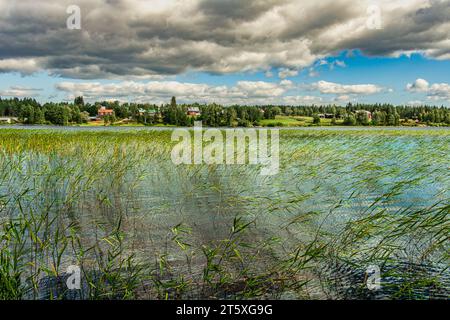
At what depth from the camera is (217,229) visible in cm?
782

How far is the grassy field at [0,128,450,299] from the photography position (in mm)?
5180

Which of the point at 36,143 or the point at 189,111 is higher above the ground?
the point at 189,111

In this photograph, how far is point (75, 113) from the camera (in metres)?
114

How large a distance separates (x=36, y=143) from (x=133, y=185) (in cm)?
1237

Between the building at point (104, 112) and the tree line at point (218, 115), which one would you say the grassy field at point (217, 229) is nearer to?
the tree line at point (218, 115)

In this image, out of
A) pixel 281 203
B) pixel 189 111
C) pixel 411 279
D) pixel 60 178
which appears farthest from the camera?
pixel 189 111

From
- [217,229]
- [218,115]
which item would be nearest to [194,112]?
[218,115]

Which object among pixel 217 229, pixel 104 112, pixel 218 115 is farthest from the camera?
pixel 104 112

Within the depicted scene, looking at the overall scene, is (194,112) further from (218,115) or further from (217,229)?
(217,229)

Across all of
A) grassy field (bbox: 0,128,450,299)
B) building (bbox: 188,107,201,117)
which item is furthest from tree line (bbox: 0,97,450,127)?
grassy field (bbox: 0,128,450,299)

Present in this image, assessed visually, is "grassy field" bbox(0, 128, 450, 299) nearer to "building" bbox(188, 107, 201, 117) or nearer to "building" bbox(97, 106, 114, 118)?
"building" bbox(188, 107, 201, 117)
